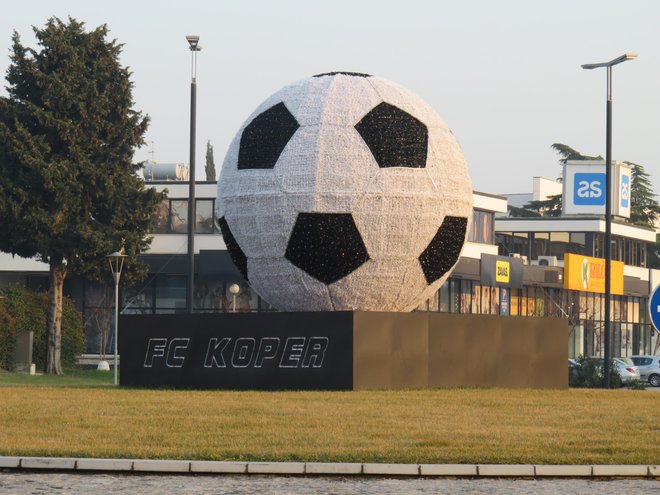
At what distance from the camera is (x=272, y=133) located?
23016 mm

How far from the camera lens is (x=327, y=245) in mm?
22484

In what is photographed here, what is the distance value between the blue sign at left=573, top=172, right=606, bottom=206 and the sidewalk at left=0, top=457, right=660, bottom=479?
65.5 metres

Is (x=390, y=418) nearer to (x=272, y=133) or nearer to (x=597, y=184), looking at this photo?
Answer: (x=272, y=133)

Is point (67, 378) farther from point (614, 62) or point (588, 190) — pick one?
point (588, 190)

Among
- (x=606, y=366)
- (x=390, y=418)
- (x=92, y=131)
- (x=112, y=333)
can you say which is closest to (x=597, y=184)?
(x=112, y=333)

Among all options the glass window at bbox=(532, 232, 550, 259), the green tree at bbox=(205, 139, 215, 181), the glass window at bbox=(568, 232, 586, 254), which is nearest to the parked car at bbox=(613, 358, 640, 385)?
the glass window at bbox=(568, 232, 586, 254)

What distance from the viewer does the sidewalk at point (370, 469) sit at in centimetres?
1259

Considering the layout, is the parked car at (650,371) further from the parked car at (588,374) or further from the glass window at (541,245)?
the glass window at (541,245)

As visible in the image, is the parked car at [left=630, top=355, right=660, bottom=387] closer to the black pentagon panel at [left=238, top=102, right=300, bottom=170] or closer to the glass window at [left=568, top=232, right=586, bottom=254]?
the glass window at [left=568, top=232, right=586, bottom=254]

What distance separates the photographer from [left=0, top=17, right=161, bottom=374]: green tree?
46.6 m

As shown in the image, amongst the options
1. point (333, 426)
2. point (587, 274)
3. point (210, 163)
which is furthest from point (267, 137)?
point (210, 163)

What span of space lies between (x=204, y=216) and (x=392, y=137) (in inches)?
1660

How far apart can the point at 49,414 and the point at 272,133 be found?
699 centimetres

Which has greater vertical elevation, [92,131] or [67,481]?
[92,131]
